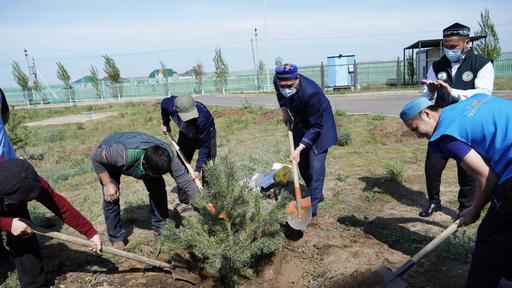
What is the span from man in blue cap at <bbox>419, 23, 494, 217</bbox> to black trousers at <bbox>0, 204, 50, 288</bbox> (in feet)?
11.3

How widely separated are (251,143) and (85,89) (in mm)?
34337

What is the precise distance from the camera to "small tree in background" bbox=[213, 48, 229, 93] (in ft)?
113

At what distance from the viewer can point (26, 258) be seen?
2977 millimetres

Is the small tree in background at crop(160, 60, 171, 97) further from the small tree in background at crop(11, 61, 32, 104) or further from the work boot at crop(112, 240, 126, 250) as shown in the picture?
the work boot at crop(112, 240, 126, 250)

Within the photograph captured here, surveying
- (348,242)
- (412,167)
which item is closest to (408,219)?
(348,242)

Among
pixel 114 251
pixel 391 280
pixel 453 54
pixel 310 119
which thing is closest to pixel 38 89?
pixel 310 119

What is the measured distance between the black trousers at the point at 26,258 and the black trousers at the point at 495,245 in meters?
3.14

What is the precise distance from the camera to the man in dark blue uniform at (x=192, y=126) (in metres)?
4.11

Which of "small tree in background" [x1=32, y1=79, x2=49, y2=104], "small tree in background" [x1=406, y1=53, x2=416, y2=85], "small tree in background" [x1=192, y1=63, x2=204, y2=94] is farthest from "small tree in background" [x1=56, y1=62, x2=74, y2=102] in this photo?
"small tree in background" [x1=406, y1=53, x2=416, y2=85]

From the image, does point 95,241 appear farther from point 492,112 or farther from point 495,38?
point 495,38

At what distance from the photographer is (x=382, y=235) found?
3.69 m

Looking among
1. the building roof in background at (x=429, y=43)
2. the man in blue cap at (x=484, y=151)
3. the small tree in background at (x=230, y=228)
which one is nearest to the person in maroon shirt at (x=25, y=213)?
the small tree in background at (x=230, y=228)

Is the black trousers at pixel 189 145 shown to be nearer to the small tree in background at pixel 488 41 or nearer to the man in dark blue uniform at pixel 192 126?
the man in dark blue uniform at pixel 192 126

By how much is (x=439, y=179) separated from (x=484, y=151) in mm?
2114
